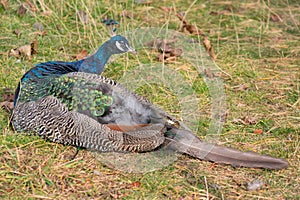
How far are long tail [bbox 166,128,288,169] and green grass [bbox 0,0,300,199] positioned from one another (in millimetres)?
50

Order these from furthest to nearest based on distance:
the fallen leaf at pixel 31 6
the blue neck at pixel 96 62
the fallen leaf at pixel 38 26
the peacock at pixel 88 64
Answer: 1. the fallen leaf at pixel 31 6
2. the fallen leaf at pixel 38 26
3. the blue neck at pixel 96 62
4. the peacock at pixel 88 64

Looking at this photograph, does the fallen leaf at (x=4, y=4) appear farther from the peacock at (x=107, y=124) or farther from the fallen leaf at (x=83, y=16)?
the peacock at (x=107, y=124)

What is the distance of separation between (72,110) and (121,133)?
36 cm

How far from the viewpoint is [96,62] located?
13.8 ft

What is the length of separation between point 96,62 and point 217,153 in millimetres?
1240

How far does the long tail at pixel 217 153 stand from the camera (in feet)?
11.6

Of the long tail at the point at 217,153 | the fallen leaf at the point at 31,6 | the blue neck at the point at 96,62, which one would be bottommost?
the long tail at the point at 217,153

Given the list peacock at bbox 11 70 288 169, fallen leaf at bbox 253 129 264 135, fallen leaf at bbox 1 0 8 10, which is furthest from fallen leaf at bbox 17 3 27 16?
fallen leaf at bbox 253 129 264 135

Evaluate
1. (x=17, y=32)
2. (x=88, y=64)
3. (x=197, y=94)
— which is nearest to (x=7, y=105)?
(x=88, y=64)

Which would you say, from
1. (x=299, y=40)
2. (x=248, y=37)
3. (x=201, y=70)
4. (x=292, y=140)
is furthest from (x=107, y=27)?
(x=292, y=140)

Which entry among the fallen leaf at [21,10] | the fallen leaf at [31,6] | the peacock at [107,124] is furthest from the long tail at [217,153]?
the fallen leaf at [21,10]

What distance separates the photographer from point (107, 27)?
18.2 feet

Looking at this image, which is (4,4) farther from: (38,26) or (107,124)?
(107,124)

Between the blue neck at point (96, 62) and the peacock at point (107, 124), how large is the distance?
0.40m
